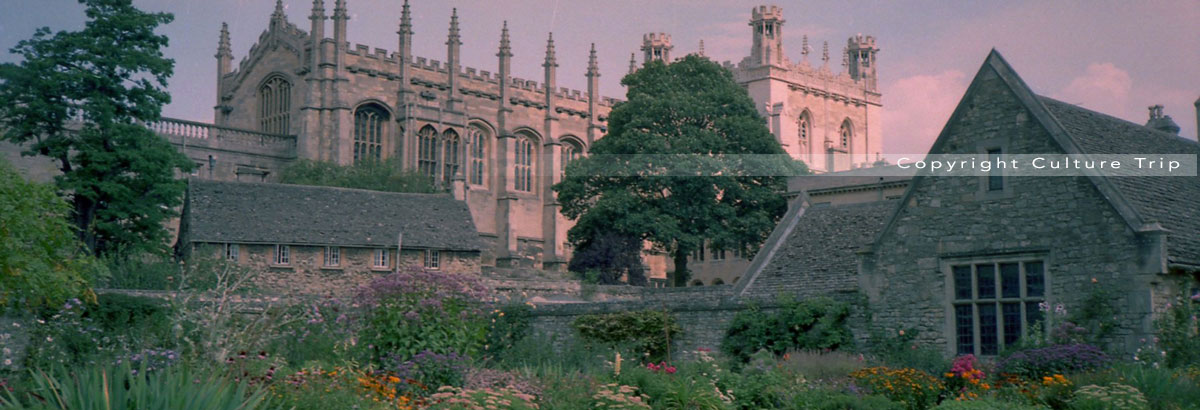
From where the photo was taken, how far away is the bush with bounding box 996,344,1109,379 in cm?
1847

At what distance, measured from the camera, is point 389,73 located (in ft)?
226

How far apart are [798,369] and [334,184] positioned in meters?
41.4

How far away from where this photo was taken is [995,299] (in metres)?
21.7

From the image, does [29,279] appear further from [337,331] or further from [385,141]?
[385,141]

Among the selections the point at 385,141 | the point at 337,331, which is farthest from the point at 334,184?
the point at 337,331

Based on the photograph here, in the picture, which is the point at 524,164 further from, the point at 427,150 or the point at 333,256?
the point at 333,256

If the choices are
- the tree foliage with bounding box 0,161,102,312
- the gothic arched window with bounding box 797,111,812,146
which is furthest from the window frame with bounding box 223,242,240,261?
the gothic arched window with bounding box 797,111,812,146

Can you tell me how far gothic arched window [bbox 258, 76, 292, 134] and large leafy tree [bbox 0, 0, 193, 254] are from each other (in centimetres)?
2559

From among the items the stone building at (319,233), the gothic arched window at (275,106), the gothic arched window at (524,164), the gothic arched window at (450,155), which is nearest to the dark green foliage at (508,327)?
the stone building at (319,233)

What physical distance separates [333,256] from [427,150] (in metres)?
27.2

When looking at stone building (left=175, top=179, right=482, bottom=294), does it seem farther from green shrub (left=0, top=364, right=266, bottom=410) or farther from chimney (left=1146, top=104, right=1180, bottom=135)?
green shrub (left=0, top=364, right=266, bottom=410)

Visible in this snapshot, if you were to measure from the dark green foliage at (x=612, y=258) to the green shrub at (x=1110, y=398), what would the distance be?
3854cm

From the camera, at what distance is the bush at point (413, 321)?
1933 cm

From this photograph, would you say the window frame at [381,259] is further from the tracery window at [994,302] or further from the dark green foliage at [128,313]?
the tracery window at [994,302]
